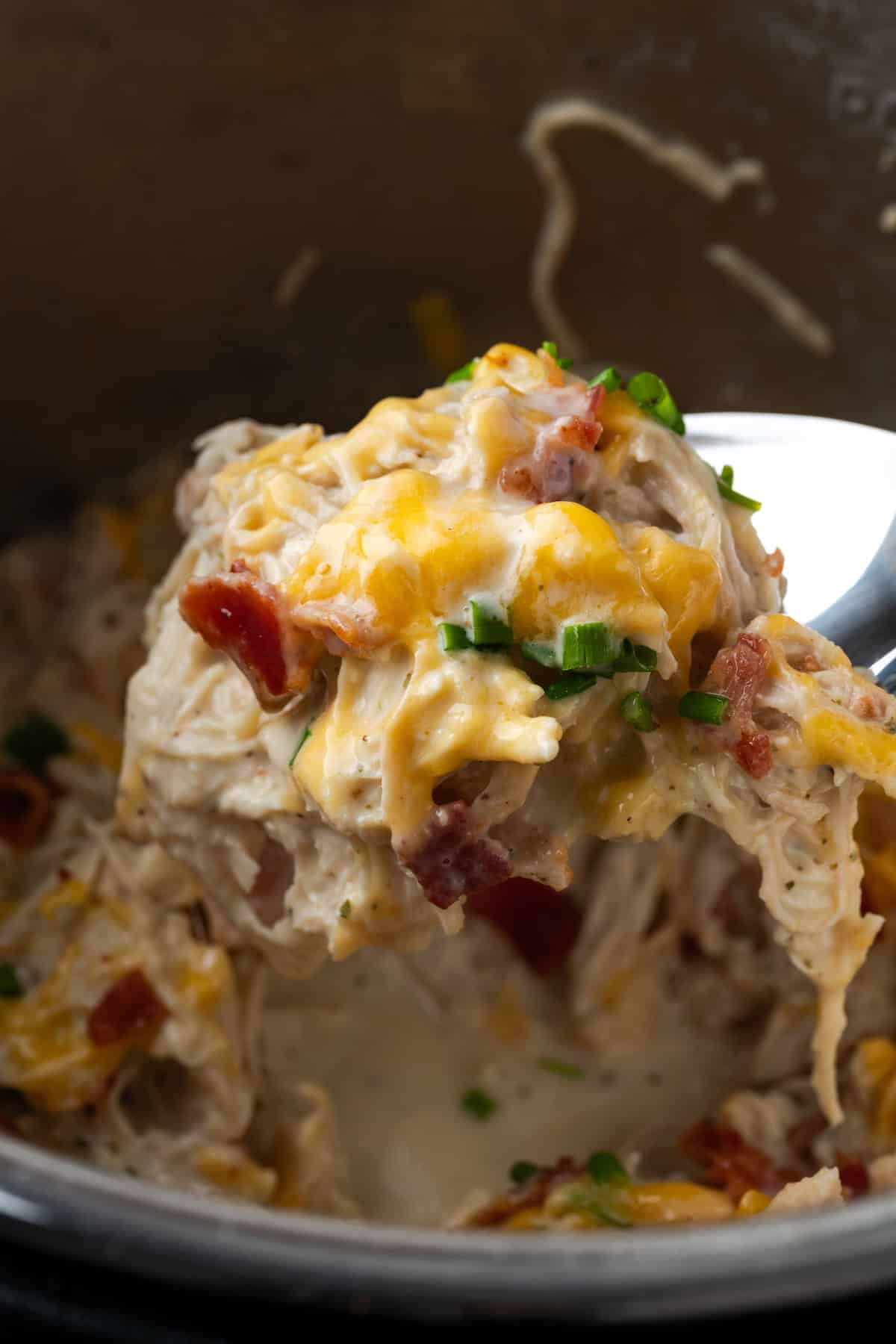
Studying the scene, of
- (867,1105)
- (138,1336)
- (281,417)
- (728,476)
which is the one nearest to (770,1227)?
(138,1336)

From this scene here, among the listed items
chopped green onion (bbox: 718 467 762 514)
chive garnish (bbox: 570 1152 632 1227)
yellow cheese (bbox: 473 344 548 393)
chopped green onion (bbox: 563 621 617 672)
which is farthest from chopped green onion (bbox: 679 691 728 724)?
chive garnish (bbox: 570 1152 632 1227)

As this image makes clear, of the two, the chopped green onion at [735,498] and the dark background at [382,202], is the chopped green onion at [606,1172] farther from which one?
the dark background at [382,202]

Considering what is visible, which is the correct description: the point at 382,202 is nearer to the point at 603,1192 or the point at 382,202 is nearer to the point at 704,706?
the point at 704,706

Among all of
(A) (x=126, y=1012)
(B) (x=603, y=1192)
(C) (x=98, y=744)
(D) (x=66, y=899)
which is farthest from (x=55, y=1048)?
(B) (x=603, y=1192)

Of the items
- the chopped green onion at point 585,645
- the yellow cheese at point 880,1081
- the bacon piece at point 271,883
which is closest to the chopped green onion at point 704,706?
the chopped green onion at point 585,645

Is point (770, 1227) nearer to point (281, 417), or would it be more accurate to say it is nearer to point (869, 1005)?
point (869, 1005)
